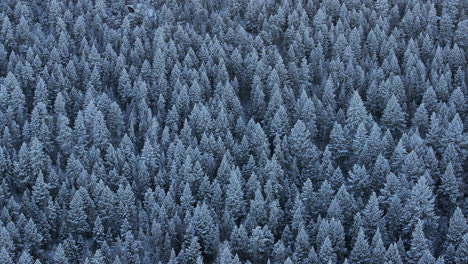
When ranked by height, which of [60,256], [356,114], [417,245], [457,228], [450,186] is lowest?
[60,256]

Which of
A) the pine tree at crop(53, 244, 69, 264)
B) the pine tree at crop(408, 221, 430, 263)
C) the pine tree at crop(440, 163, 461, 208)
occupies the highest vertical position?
the pine tree at crop(440, 163, 461, 208)

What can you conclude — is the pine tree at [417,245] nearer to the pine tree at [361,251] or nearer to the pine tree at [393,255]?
the pine tree at [393,255]

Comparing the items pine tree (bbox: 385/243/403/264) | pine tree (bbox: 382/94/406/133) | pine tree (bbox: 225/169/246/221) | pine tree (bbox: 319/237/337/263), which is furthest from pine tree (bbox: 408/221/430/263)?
pine tree (bbox: 382/94/406/133)

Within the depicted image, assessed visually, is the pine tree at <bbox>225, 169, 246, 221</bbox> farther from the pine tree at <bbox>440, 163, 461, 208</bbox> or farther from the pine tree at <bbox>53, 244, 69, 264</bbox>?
the pine tree at <bbox>440, 163, 461, 208</bbox>

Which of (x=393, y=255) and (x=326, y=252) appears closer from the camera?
(x=393, y=255)

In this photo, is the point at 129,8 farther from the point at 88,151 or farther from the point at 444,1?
the point at 444,1

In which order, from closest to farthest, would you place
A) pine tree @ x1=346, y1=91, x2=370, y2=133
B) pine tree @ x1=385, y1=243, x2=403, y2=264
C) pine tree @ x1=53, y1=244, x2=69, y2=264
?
pine tree @ x1=385, y1=243, x2=403, y2=264 → pine tree @ x1=53, y1=244, x2=69, y2=264 → pine tree @ x1=346, y1=91, x2=370, y2=133

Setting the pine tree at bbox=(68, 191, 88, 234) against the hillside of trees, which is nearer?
the hillside of trees

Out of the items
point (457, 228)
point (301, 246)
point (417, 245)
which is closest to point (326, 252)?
point (301, 246)

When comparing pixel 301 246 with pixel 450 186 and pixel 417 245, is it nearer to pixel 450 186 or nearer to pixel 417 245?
pixel 417 245

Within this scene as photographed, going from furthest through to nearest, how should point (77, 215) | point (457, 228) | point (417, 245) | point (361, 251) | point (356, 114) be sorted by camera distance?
1. point (356, 114)
2. point (77, 215)
3. point (457, 228)
4. point (417, 245)
5. point (361, 251)
